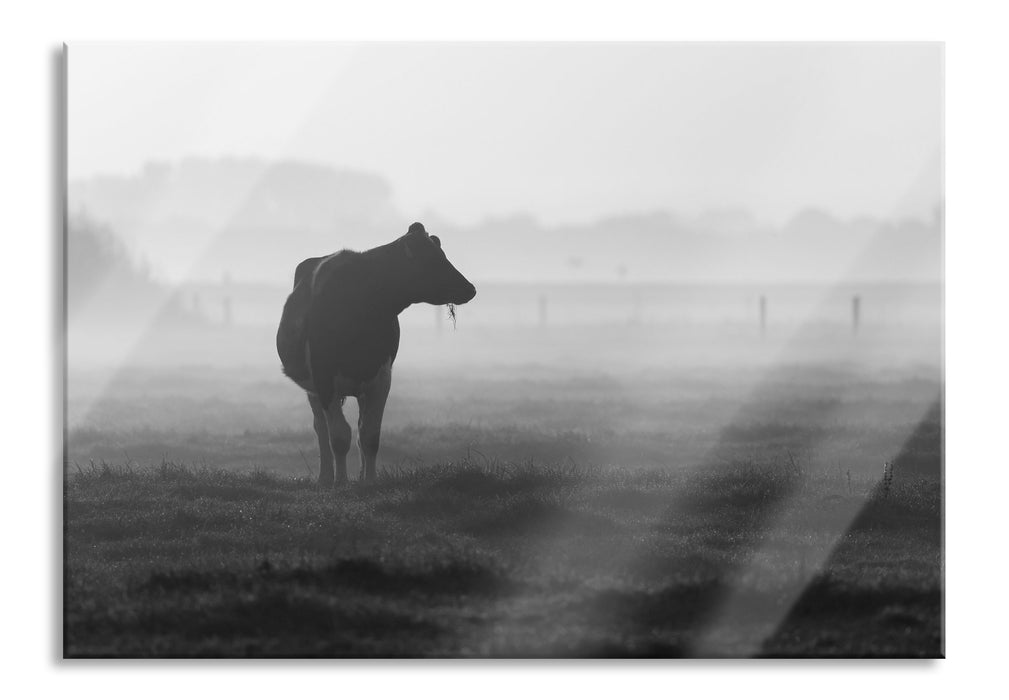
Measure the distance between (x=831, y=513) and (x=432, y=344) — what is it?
18.0m

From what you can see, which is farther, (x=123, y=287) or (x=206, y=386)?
(x=206, y=386)

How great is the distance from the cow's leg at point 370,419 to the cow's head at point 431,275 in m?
0.75

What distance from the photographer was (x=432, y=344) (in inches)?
1026

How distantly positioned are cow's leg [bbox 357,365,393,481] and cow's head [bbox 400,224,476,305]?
75cm

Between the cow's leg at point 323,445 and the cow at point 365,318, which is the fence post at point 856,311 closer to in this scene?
the cow at point 365,318

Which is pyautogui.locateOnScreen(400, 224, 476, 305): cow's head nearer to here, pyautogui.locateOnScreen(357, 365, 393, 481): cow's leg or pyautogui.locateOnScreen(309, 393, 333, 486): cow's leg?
pyautogui.locateOnScreen(357, 365, 393, 481): cow's leg

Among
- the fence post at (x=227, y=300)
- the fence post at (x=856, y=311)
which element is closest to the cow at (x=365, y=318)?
the fence post at (x=227, y=300)

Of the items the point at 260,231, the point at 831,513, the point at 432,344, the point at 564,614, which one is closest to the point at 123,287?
the point at 260,231

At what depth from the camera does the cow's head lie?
30.4ft

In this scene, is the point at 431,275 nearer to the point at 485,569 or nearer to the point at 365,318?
the point at 365,318

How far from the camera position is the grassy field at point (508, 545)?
23.0ft

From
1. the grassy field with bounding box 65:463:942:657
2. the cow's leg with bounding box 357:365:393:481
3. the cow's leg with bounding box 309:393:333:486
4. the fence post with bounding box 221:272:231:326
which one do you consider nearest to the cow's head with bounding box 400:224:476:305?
the cow's leg with bounding box 357:365:393:481

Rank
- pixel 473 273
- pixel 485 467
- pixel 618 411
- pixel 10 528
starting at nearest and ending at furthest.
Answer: pixel 10 528, pixel 485 467, pixel 473 273, pixel 618 411
